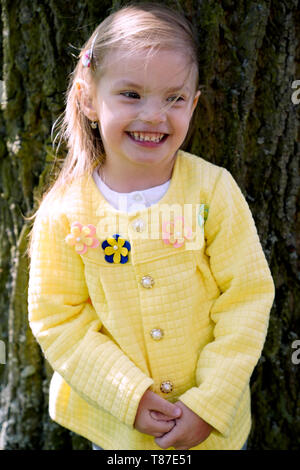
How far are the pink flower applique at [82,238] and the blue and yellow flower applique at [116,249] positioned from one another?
4cm

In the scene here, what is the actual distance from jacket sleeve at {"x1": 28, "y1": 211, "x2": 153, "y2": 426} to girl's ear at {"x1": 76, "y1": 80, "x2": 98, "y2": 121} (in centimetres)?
36

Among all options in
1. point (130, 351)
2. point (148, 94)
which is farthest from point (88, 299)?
point (148, 94)

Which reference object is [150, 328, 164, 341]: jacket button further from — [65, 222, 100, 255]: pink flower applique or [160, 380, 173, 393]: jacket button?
[65, 222, 100, 255]: pink flower applique

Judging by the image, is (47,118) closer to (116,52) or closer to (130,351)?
(116,52)

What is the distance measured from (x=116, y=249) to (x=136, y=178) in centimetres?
26

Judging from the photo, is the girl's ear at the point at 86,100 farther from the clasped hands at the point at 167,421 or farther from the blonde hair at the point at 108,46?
the clasped hands at the point at 167,421

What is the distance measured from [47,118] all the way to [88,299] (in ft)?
2.58

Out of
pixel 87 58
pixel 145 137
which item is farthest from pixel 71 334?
pixel 87 58

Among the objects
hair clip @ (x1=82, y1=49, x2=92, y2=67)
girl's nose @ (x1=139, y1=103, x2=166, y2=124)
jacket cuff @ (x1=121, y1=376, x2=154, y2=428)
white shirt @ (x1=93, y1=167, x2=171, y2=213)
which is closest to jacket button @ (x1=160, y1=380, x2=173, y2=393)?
jacket cuff @ (x1=121, y1=376, x2=154, y2=428)

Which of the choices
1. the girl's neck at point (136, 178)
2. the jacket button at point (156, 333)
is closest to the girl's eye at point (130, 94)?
the girl's neck at point (136, 178)

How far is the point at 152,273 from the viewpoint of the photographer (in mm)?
1621

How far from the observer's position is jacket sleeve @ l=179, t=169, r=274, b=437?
161 centimetres

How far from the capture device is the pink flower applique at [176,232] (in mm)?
1633

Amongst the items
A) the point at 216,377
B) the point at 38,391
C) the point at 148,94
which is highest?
the point at 148,94
